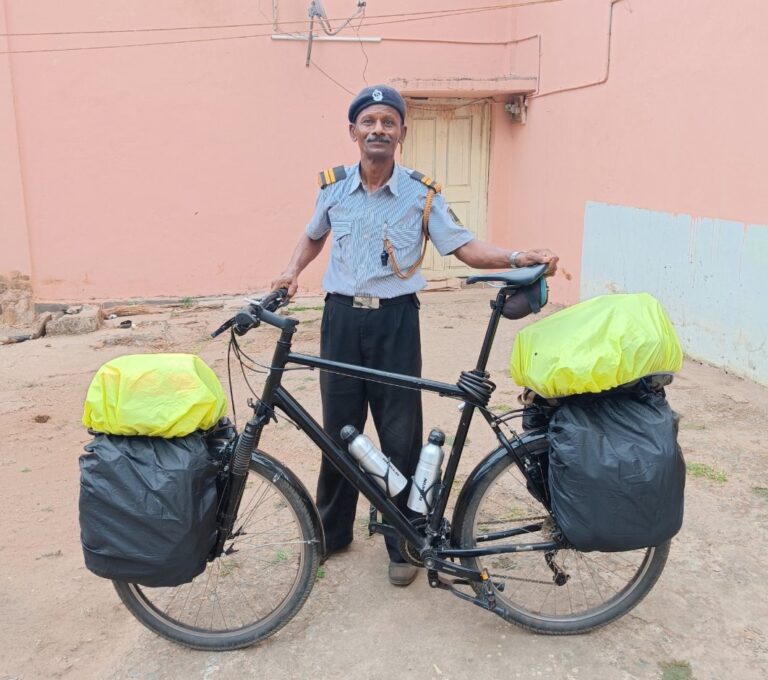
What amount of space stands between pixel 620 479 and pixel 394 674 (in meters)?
0.98

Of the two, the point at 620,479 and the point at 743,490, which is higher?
the point at 620,479

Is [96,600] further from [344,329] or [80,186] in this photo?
[80,186]

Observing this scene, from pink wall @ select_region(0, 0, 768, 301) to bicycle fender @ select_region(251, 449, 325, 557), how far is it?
5.41 m

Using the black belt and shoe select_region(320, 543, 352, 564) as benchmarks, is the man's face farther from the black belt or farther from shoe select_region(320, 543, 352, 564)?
shoe select_region(320, 543, 352, 564)

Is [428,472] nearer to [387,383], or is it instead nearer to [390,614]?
[387,383]

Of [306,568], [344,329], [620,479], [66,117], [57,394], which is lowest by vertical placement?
[57,394]

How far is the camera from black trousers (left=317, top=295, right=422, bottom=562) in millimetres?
2770

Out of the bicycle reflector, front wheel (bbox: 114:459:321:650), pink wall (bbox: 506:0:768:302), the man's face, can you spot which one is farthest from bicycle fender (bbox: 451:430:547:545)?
pink wall (bbox: 506:0:768:302)

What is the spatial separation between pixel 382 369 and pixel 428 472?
470 mm

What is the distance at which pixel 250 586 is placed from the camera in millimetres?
2854

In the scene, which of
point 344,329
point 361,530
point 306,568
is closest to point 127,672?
point 306,568

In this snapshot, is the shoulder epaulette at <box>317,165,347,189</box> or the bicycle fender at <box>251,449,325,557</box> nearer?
the bicycle fender at <box>251,449,325,557</box>

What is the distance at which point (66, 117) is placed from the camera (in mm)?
7918

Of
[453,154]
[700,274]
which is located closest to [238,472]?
[700,274]
